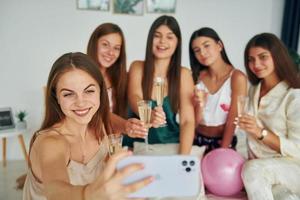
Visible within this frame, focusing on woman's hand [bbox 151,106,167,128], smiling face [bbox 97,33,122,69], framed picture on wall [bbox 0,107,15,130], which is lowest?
framed picture on wall [bbox 0,107,15,130]

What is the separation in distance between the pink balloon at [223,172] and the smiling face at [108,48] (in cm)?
96

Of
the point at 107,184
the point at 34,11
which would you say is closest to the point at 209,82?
the point at 107,184

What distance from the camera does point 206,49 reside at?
2330 millimetres

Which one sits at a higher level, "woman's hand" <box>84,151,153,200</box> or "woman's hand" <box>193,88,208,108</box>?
"woman's hand" <box>84,151,153,200</box>

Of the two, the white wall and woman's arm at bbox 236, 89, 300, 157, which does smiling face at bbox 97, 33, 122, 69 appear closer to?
woman's arm at bbox 236, 89, 300, 157

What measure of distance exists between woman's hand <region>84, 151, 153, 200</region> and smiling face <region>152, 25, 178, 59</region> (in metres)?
1.46

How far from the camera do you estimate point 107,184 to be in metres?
0.81

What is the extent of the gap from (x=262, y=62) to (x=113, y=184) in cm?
155

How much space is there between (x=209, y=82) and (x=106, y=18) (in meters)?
1.99

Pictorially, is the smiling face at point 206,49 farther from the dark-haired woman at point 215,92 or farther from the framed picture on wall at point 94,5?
the framed picture on wall at point 94,5

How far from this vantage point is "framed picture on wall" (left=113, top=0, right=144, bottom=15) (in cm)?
394

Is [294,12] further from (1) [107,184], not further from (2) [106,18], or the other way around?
(1) [107,184]

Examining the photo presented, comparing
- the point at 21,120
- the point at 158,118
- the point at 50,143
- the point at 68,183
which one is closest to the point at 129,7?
the point at 21,120

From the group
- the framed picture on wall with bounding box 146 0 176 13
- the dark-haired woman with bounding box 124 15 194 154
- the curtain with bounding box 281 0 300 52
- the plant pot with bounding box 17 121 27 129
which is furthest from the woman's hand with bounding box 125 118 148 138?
the curtain with bounding box 281 0 300 52
